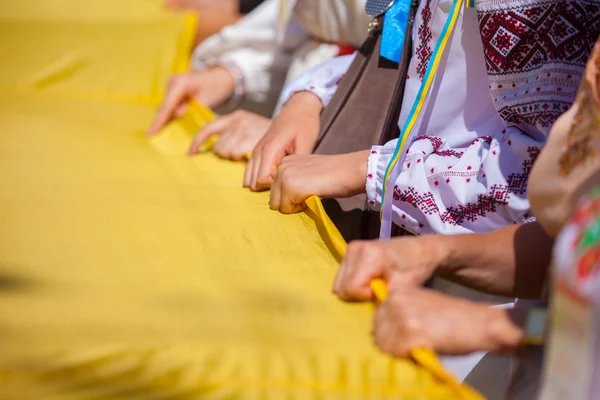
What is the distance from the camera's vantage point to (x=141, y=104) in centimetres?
134

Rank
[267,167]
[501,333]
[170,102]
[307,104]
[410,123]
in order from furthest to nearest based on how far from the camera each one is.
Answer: [170,102], [307,104], [267,167], [410,123], [501,333]

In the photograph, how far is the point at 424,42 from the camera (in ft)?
2.80

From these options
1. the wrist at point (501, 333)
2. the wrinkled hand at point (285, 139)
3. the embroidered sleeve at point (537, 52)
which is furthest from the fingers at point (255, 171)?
the wrist at point (501, 333)

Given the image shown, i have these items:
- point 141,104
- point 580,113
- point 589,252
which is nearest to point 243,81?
point 141,104

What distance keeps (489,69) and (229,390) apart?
0.43 meters

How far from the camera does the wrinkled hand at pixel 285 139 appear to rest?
910mm

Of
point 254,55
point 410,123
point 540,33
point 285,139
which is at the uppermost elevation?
point 540,33

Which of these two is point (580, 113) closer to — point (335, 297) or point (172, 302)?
point (335, 297)

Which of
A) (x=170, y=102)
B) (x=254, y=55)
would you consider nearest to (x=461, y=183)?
(x=170, y=102)

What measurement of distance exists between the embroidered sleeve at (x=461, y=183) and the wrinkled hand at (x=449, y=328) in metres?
0.19

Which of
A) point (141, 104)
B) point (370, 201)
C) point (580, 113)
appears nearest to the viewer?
point (580, 113)

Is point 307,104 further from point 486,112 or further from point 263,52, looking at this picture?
point 263,52

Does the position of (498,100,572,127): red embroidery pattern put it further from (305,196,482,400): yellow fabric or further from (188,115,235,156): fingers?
(188,115,235,156): fingers

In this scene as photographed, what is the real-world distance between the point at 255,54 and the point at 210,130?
460 mm
